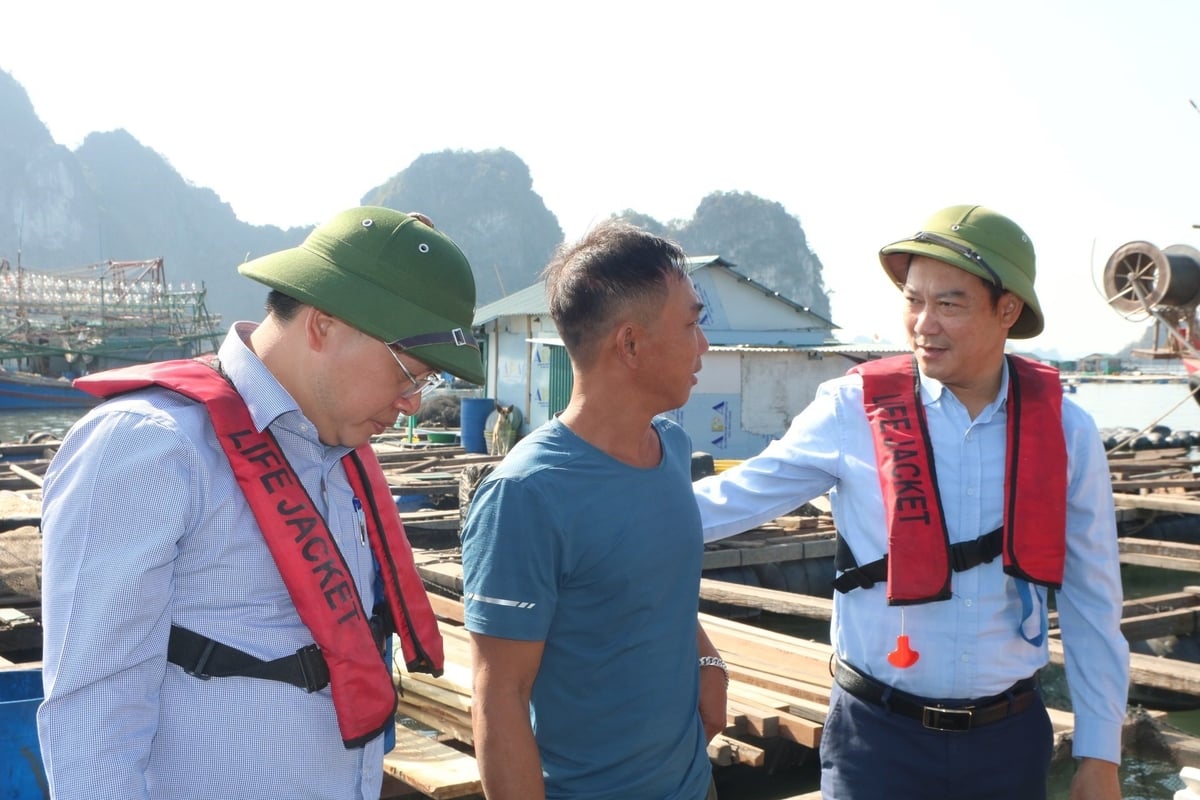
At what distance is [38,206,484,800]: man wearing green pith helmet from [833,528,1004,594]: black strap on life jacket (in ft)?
3.96

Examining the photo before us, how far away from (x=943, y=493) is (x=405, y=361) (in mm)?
1547

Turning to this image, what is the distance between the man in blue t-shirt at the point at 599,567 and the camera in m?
2.05

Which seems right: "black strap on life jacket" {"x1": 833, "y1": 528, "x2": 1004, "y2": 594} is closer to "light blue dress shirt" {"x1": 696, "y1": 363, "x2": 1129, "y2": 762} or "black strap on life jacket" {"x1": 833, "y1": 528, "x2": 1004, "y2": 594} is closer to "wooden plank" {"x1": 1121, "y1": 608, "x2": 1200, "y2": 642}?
"light blue dress shirt" {"x1": 696, "y1": 363, "x2": 1129, "y2": 762}

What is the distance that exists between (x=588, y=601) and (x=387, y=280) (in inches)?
30.9

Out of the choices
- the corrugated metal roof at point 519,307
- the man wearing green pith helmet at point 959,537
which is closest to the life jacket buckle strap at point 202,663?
the man wearing green pith helmet at point 959,537

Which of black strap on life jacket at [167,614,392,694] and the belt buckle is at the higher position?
black strap on life jacket at [167,614,392,694]

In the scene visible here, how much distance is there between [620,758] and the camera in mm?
2143

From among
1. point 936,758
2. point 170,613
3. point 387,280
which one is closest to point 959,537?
point 936,758

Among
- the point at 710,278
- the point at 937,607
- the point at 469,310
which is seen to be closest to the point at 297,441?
the point at 469,310

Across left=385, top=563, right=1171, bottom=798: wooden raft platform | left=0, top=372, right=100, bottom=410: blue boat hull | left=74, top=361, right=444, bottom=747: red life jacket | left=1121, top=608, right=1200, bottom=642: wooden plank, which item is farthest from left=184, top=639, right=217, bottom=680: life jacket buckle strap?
left=0, top=372, right=100, bottom=410: blue boat hull

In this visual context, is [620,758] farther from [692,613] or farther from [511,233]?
[511,233]

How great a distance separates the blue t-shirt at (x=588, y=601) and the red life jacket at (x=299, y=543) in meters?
0.25

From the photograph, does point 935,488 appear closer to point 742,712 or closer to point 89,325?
point 742,712

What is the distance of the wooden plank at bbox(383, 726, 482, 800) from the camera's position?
3.82 metres
